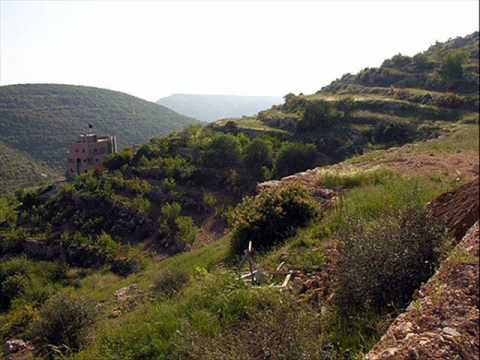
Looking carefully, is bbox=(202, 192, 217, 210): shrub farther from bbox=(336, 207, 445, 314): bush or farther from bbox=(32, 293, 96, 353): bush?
bbox=(336, 207, 445, 314): bush

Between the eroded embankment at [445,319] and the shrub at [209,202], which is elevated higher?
the eroded embankment at [445,319]

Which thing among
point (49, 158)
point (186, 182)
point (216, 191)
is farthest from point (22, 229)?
point (49, 158)

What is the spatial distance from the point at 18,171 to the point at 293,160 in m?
26.9

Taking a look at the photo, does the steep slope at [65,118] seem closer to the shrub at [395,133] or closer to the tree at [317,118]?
the tree at [317,118]

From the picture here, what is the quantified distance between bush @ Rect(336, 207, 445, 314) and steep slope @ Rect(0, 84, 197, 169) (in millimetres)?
45210

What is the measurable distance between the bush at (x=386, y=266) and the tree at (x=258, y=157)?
2407 cm

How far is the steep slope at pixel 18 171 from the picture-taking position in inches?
1458

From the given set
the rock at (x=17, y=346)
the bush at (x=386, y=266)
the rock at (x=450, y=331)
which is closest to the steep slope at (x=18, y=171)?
the rock at (x=17, y=346)

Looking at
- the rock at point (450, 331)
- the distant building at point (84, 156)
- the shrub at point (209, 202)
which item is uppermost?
the rock at point (450, 331)

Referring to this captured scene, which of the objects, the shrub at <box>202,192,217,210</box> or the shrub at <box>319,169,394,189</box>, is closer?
the shrub at <box>319,169,394,189</box>

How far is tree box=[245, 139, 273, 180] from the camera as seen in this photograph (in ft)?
93.0

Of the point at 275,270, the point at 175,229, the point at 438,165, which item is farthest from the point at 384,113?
the point at 275,270

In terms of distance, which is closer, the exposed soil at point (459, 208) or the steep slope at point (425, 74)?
the exposed soil at point (459, 208)

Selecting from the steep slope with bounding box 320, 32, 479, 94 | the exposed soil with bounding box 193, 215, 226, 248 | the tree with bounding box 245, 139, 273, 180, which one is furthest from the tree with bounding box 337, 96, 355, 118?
the exposed soil with bounding box 193, 215, 226, 248
